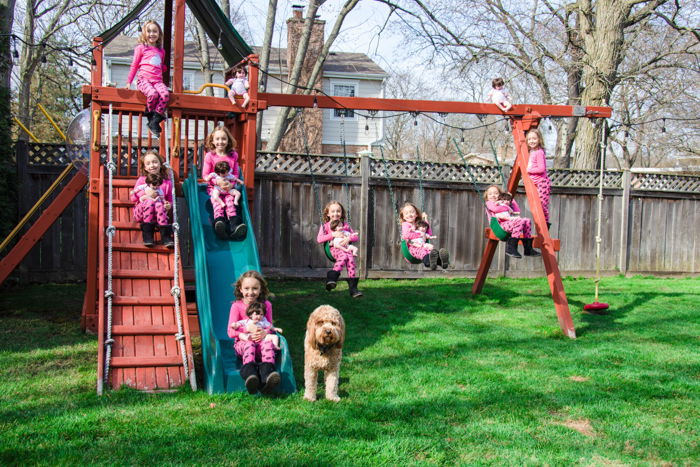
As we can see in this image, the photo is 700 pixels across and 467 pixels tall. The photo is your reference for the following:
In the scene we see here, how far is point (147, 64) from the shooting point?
702 cm

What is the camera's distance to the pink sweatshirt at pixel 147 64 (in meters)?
7.01

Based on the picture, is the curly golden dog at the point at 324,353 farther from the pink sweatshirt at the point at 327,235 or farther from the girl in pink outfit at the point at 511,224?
the girl in pink outfit at the point at 511,224

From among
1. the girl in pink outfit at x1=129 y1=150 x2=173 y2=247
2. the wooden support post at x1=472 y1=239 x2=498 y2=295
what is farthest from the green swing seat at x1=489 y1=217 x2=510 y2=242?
the girl in pink outfit at x1=129 y1=150 x2=173 y2=247

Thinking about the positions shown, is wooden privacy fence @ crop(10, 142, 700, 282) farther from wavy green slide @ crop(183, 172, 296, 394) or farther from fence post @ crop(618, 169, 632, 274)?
wavy green slide @ crop(183, 172, 296, 394)

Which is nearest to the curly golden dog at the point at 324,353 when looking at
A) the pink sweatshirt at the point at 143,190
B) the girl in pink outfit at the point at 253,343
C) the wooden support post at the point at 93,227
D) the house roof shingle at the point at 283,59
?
the girl in pink outfit at the point at 253,343

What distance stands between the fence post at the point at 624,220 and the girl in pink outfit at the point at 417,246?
246 inches

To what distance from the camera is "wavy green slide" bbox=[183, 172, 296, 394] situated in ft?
16.9

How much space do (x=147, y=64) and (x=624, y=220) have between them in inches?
373

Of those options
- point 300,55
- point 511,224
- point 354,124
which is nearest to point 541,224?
point 511,224

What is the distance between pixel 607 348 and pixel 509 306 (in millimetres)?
2324

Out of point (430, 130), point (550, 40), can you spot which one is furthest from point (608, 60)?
point (430, 130)

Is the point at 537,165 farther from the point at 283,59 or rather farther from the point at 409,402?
the point at 283,59

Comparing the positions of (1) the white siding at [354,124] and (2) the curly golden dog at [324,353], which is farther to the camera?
(1) the white siding at [354,124]

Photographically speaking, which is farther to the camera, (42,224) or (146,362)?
(42,224)
